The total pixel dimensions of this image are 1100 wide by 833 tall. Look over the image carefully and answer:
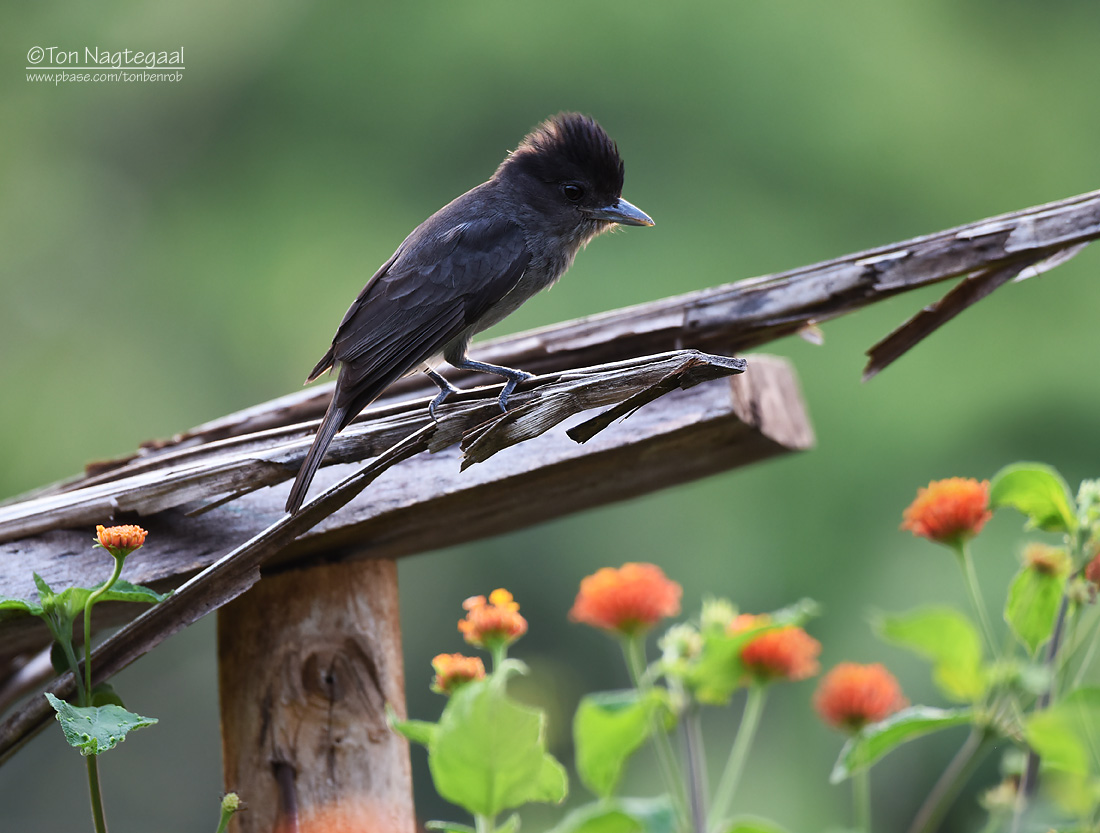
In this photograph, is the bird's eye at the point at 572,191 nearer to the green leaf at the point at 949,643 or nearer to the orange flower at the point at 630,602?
the orange flower at the point at 630,602

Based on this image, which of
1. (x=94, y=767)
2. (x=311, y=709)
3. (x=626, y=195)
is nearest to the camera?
(x=94, y=767)

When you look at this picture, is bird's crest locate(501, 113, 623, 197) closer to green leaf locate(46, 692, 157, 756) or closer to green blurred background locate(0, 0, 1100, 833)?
green leaf locate(46, 692, 157, 756)

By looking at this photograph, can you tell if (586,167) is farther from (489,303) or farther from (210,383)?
(210,383)

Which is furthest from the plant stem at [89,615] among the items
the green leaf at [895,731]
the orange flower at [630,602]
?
the green leaf at [895,731]

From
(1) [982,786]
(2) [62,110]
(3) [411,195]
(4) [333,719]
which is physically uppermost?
(2) [62,110]

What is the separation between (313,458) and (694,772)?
0.64 m

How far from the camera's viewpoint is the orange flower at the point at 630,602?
1.41 m

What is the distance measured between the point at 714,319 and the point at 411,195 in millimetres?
2936

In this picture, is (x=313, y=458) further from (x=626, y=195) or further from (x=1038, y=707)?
(x=626, y=195)

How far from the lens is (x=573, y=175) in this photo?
2.15 meters

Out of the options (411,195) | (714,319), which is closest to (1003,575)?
(714,319)

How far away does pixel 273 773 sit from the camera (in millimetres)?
1534

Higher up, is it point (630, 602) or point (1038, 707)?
point (630, 602)
